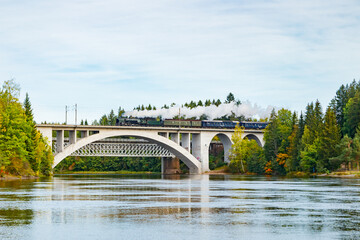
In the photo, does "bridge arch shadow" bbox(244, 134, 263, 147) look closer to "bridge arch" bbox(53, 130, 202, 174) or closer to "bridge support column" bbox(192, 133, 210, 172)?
"bridge support column" bbox(192, 133, 210, 172)

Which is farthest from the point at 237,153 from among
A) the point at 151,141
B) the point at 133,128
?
the point at 133,128

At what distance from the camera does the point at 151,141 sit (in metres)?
133

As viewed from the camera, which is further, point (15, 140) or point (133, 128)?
point (133, 128)

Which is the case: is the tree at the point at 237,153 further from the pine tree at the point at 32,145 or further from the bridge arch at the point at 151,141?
the pine tree at the point at 32,145

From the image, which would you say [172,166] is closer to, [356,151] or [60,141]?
[60,141]

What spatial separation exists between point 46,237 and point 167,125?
112379 mm

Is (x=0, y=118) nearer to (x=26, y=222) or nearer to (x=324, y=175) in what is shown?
(x=26, y=222)

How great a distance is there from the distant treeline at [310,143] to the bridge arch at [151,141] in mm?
9696

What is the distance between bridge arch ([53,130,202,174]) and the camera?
120m

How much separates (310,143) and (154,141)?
3817 cm

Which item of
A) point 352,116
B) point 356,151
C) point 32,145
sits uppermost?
point 352,116

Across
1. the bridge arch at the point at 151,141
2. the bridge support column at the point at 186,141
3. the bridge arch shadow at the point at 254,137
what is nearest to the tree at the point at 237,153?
the bridge arch at the point at 151,141

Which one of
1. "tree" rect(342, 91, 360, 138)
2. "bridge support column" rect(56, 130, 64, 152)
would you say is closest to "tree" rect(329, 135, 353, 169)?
"tree" rect(342, 91, 360, 138)

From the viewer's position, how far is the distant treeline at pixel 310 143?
100438 mm
